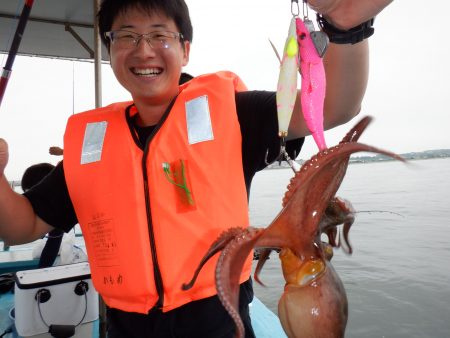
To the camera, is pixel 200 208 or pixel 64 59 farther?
pixel 64 59

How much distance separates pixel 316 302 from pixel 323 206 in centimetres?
29

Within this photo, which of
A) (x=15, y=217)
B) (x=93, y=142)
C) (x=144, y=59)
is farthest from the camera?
(x=93, y=142)

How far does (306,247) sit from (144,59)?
4.61 feet

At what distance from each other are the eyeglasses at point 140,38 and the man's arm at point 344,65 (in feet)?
2.84

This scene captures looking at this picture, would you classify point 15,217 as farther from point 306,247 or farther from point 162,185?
point 306,247

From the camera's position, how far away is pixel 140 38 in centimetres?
203

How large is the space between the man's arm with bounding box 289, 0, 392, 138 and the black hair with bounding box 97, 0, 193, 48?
0.94m

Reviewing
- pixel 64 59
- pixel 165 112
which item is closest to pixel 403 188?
pixel 64 59

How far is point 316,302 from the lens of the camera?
1090mm

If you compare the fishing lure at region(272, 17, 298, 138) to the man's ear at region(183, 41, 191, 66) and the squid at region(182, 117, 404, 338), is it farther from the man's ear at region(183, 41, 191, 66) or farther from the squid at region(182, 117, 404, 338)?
the man's ear at region(183, 41, 191, 66)

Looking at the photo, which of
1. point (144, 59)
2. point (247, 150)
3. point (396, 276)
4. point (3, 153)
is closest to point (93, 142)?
point (3, 153)

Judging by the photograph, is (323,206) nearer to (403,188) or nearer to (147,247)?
(147,247)

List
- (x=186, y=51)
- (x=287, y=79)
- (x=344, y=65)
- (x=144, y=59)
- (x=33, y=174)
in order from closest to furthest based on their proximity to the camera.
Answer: (x=287, y=79) → (x=344, y=65) → (x=144, y=59) → (x=186, y=51) → (x=33, y=174)

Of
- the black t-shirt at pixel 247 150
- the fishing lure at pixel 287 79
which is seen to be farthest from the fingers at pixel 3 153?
the fishing lure at pixel 287 79
